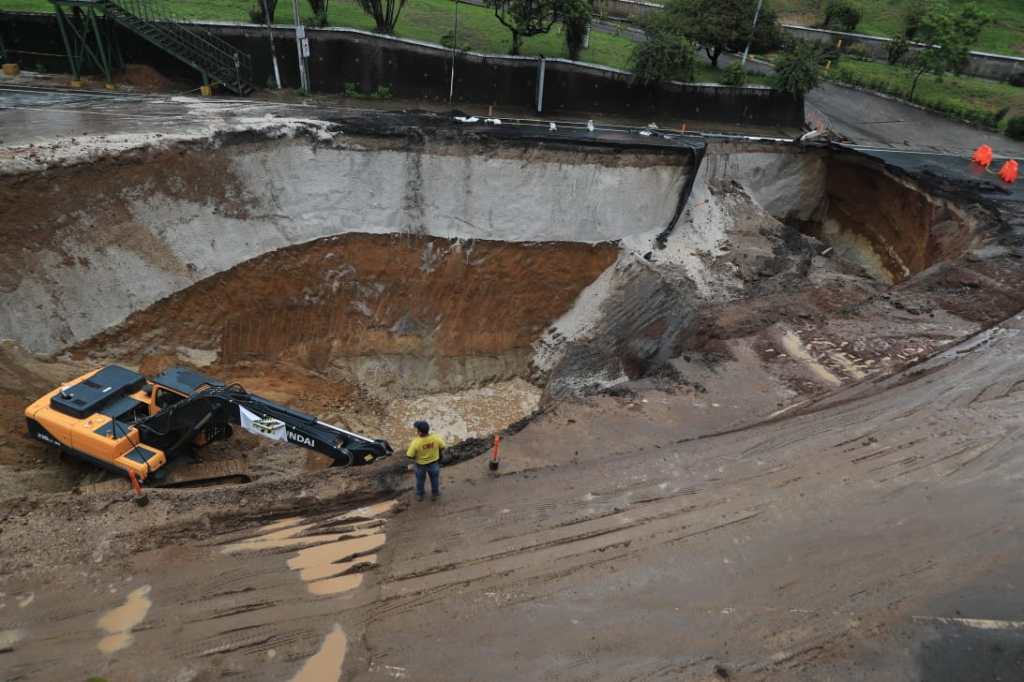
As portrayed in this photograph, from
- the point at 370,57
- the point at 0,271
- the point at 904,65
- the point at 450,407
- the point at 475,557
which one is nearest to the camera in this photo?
the point at 475,557

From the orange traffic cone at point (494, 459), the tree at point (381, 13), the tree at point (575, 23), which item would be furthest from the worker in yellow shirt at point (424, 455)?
the tree at point (381, 13)

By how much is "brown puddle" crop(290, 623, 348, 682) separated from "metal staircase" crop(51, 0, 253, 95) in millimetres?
18315

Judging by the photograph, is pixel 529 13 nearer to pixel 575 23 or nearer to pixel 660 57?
pixel 575 23

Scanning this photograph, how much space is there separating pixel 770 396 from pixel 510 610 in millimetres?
6719

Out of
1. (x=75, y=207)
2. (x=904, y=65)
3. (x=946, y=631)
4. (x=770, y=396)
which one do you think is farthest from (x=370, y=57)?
(x=904, y=65)

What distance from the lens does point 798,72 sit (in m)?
23.4

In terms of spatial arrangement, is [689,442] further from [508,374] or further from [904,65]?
[904,65]

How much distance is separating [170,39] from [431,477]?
18079 mm

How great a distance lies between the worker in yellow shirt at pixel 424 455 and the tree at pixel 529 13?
1893 cm

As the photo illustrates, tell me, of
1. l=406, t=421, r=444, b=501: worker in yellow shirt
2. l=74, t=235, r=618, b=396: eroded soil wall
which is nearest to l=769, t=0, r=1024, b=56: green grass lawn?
l=74, t=235, r=618, b=396: eroded soil wall

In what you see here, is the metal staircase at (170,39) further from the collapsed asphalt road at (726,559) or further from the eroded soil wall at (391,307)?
the collapsed asphalt road at (726,559)

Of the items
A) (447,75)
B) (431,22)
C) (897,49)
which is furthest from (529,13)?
(897,49)

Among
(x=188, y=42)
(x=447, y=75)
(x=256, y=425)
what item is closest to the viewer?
(x=256, y=425)

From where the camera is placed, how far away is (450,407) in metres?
16.5
